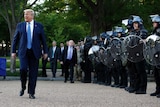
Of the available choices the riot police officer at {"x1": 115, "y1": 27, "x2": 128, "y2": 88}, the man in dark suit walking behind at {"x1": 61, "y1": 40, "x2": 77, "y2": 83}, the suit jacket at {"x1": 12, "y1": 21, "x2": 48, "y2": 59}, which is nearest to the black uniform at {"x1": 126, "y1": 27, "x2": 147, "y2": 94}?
the riot police officer at {"x1": 115, "y1": 27, "x2": 128, "y2": 88}

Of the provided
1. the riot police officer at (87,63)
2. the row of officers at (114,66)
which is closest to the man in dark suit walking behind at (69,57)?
the row of officers at (114,66)

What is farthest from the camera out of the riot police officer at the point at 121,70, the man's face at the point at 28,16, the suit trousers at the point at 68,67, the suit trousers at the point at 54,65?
the suit trousers at the point at 54,65

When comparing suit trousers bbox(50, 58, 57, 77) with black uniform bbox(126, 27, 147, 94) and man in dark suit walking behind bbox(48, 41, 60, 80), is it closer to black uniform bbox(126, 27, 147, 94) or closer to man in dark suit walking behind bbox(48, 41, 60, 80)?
man in dark suit walking behind bbox(48, 41, 60, 80)

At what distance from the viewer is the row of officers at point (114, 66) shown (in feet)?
40.4

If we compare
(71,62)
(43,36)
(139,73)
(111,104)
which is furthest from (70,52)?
(111,104)

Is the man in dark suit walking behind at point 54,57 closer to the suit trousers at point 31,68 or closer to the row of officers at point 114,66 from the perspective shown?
the row of officers at point 114,66

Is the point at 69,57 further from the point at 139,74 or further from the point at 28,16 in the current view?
the point at 28,16

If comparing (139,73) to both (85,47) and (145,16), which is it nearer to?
(85,47)

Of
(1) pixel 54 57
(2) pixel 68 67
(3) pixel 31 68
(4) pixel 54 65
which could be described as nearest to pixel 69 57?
(2) pixel 68 67

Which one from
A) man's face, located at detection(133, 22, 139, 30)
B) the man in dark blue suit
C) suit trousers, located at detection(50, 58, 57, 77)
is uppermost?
man's face, located at detection(133, 22, 139, 30)

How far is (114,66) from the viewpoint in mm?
15578

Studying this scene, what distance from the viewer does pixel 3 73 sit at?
65.3 feet

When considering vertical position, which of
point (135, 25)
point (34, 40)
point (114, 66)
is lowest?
point (114, 66)

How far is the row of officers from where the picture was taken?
12312 millimetres
